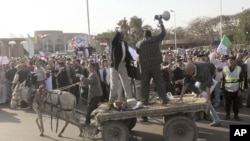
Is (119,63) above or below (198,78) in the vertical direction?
above

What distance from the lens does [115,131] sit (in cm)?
880

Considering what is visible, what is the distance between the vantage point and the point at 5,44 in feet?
151

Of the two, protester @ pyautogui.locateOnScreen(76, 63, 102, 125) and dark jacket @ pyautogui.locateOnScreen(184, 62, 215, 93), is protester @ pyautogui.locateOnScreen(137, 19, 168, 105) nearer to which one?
dark jacket @ pyautogui.locateOnScreen(184, 62, 215, 93)

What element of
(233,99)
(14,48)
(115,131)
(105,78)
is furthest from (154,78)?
(14,48)

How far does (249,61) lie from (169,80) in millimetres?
3552

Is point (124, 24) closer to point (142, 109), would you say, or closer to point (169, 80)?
point (142, 109)

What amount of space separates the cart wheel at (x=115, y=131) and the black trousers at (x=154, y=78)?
0.94m

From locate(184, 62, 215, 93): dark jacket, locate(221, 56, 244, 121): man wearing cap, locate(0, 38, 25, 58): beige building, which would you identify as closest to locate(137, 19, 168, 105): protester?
locate(184, 62, 215, 93): dark jacket

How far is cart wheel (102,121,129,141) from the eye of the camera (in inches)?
344

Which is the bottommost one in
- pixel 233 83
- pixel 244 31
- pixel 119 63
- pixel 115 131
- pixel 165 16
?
pixel 115 131

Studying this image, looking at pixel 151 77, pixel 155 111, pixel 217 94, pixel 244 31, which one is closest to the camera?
pixel 155 111

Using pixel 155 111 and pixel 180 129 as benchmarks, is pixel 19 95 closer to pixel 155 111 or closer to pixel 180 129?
pixel 155 111

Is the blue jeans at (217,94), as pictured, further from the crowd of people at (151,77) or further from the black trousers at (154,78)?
the black trousers at (154,78)

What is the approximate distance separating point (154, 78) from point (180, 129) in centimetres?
136
